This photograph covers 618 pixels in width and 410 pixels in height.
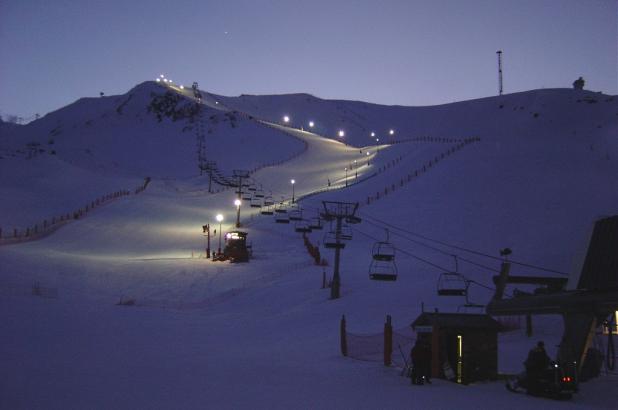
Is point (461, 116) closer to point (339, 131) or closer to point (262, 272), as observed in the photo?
point (339, 131)

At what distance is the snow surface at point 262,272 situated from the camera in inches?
510

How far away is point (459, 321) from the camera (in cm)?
1441

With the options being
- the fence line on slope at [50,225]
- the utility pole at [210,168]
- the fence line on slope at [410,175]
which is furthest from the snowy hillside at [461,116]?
the fence line on slope at [50,225]

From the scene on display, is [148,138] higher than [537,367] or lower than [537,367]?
higher

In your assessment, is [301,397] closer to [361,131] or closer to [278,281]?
[278,281]

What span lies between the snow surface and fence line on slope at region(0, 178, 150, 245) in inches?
42.9

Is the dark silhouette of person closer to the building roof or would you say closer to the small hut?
the small hut

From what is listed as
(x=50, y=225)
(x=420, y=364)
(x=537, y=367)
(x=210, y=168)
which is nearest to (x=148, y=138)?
(x=210, y=168)

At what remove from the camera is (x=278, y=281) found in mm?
33250

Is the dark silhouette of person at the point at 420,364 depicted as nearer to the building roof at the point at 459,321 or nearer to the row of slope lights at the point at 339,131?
the building roof at the point at 459,321

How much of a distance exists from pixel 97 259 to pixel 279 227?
1609 cm

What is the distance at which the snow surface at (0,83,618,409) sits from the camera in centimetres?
1296

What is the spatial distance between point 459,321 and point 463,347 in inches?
24.6

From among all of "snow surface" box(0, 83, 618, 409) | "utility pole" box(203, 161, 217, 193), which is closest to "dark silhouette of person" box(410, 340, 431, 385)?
"snow surface" box(0, 83, 618, 409)
